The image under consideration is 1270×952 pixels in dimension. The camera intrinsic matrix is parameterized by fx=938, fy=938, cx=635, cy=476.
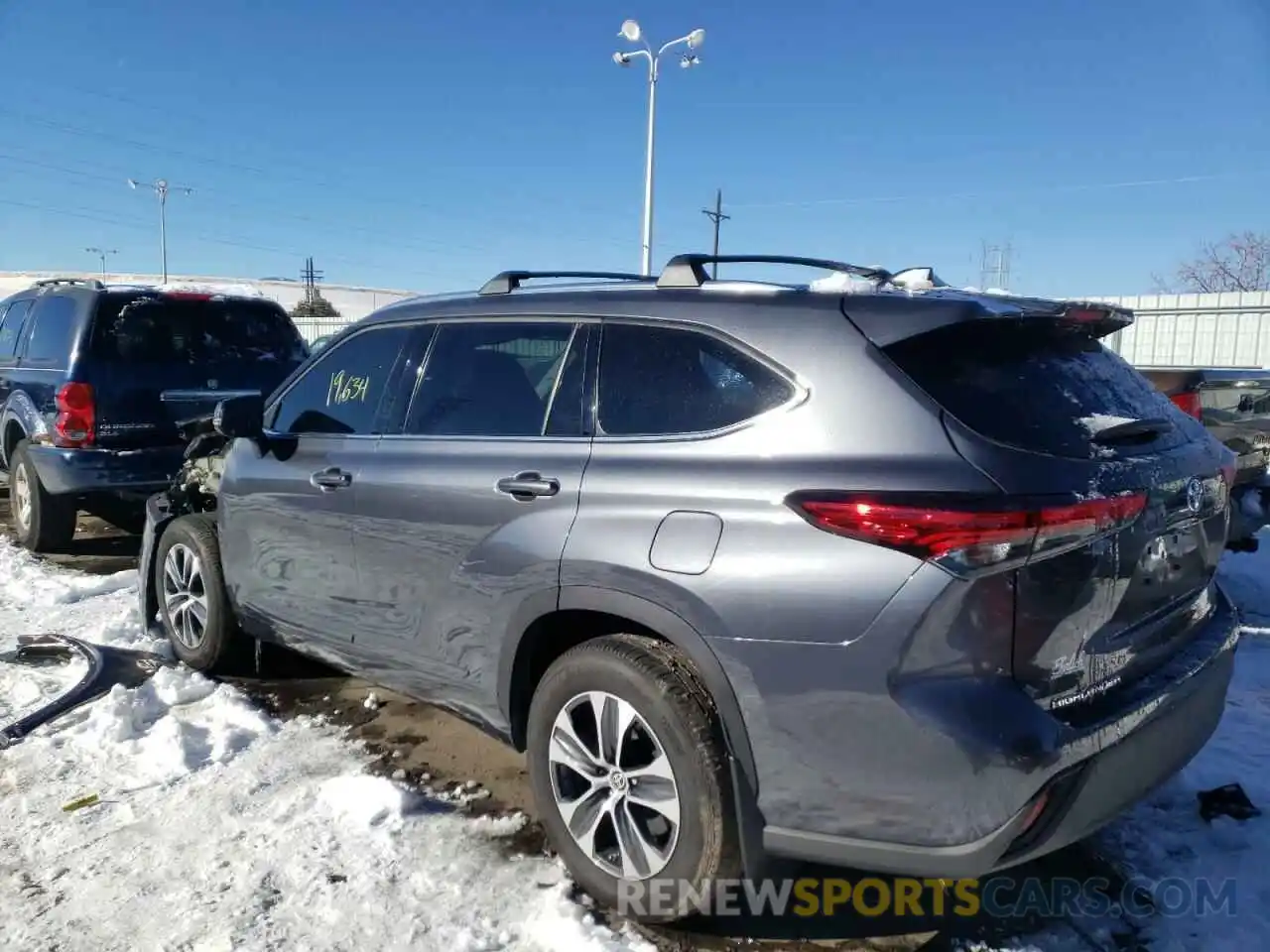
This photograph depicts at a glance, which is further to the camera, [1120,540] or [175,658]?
[175,658]

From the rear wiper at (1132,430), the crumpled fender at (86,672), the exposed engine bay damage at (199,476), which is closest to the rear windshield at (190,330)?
the exposed engine bay damage at (199,476)

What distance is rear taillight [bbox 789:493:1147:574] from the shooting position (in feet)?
6.70

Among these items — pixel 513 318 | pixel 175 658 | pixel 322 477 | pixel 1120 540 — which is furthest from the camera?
pixel 175 658

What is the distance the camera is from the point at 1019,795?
6.74 feet

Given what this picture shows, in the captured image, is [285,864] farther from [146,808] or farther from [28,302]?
[28,302]

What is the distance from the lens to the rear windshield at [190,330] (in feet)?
21.5

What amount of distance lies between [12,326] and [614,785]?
7460 millimetres

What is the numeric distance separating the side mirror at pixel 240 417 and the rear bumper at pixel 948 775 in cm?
267

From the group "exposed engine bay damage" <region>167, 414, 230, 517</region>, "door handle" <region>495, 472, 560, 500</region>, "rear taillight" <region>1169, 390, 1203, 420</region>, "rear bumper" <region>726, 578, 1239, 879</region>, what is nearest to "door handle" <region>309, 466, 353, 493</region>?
"door handle" <region>495, 472, 560, 500</region>

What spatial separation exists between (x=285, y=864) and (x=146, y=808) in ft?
2.31

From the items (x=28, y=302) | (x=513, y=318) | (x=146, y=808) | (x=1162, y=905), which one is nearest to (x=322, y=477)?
(x=513, y=318)

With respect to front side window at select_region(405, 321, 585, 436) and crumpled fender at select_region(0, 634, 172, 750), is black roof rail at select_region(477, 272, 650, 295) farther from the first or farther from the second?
crumpled fender at select_region(0, 634, 172, 750)

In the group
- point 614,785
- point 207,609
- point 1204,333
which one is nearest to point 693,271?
point 614,785

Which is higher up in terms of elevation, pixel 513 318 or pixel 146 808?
pixel 513 318
